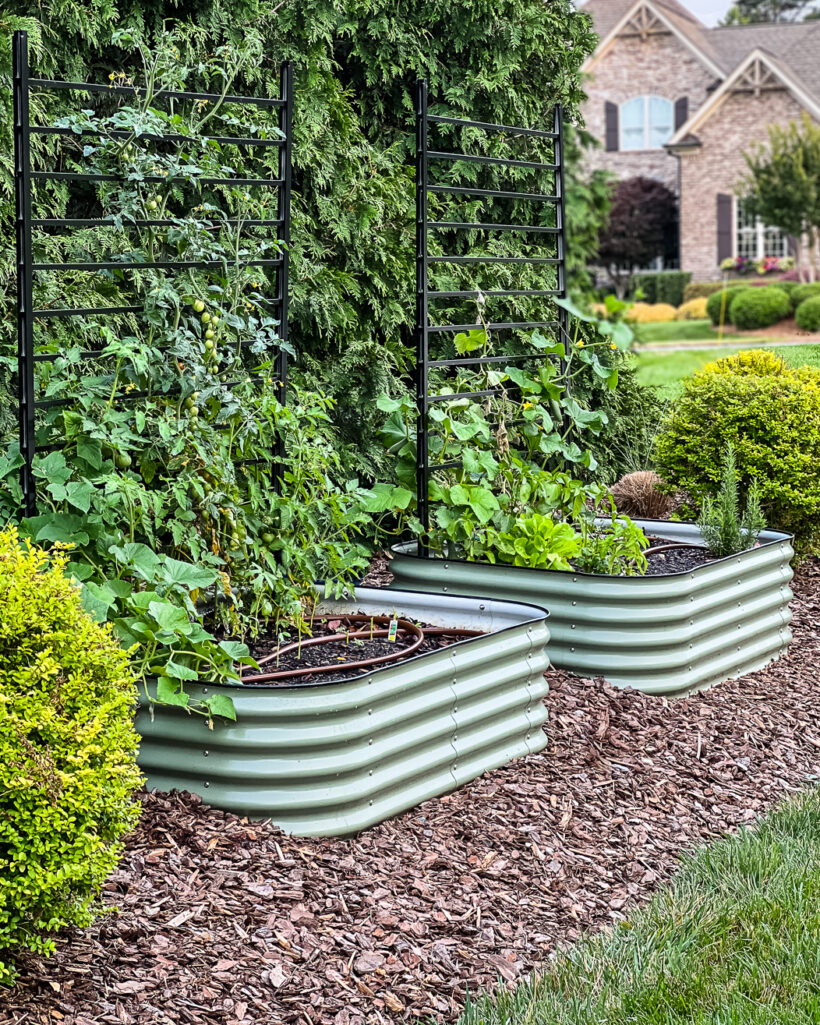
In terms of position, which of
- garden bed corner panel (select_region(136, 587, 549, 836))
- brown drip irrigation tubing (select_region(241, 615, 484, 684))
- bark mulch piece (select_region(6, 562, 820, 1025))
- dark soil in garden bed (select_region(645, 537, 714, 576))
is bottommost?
bark mulch piece (select_region(6, 562, 820, 1025))

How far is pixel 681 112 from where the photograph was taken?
2.90 metres

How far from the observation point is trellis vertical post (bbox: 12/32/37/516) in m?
Answer: 3.36

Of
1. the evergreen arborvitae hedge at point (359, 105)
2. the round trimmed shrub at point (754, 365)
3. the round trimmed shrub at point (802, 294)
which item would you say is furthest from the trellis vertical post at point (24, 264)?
the round trimmed shrub at point (802, 294)

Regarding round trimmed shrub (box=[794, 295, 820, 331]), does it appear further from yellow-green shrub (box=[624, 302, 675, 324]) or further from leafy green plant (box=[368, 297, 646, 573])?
yellow-green shrub (box=[624, 302, 675, 324])

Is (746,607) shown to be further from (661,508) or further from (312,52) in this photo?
(312,52)

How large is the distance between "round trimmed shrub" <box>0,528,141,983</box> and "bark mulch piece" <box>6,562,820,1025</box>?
21 centimetres

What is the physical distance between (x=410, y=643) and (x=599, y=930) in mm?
1251

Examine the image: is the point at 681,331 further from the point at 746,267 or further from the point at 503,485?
the point at 503,485

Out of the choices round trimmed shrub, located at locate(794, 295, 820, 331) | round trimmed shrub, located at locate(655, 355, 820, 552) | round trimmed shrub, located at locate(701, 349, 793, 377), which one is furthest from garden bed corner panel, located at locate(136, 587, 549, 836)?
round trimmed shrub, located at locate(794, 295, 820, 331)

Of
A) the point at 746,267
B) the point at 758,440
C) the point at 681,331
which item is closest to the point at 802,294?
the point at 758,440

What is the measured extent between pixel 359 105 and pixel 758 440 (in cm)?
278

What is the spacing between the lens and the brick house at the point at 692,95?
6.80ft

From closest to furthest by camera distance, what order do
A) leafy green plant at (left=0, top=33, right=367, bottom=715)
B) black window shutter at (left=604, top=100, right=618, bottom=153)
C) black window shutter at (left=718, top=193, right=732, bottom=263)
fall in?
black window shutter at (left=718, top=193, right=732, bottom=263)
black window shutter at (left=604, top=100, right=618, bottom=153)
leafy green plant at (left=0, top=33, right=367, bottom=715)

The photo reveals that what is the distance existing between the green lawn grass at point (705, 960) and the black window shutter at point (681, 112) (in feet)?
6.32
